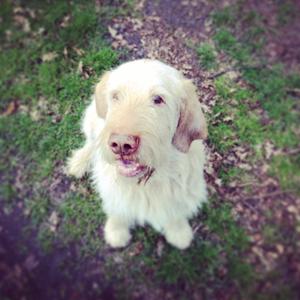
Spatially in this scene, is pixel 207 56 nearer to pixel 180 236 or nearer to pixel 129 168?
pixel 180 236

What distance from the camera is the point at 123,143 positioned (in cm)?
242

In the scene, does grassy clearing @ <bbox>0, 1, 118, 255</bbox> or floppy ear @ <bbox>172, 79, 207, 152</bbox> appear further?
grassy clearing @ <bbox>0, 1, 118, 255</bbox>

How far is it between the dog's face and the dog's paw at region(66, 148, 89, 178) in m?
1.15

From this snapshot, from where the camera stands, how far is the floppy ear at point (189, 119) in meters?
2.84

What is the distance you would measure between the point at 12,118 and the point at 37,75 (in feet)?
2.04

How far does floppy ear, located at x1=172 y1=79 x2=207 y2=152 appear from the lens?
2.84m

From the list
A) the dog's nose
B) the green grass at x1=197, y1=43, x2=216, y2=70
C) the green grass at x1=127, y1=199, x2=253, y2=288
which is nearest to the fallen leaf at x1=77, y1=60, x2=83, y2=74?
the green grass at x1=197, y1=43, x2=216, y2=70

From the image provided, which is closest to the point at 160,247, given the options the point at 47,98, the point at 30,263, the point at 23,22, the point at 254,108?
the point at 30,263

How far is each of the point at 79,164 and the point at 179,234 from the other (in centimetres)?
126

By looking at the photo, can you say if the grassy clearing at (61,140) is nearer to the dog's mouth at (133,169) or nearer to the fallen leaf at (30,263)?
the fallen leaf at (30,263)

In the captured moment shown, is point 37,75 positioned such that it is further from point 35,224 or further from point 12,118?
point 35,224

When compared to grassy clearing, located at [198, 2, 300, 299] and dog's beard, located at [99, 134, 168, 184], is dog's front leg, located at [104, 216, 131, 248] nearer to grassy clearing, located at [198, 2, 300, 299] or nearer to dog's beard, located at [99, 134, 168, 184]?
dog's beard, located at [99, 134, 168, 184]

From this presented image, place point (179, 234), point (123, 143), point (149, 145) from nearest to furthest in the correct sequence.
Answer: point (123, 143)
point (149, 145)
point (179, 234)

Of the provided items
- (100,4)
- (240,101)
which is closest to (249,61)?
(240,101)
